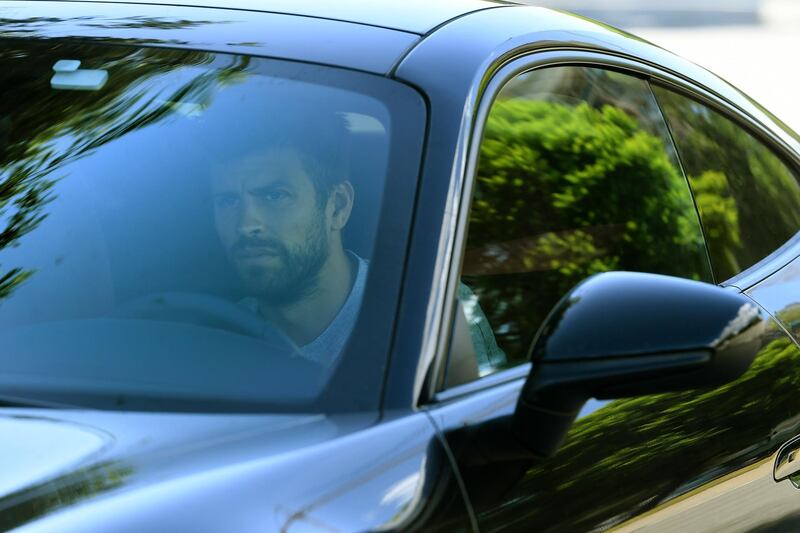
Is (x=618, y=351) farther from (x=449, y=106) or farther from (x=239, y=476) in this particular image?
(x=239, y=476)

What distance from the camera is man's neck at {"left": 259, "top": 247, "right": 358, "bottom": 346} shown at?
2.28 meters

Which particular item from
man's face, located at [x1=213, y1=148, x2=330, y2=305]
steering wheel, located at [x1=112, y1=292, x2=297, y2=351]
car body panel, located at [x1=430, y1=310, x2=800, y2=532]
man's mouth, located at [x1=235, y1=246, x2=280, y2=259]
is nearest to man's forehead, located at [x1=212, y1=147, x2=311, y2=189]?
man's face, located at [x1=213, y1=148, x2=330, y2=305]

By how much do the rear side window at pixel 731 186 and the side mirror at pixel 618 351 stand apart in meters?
0.91

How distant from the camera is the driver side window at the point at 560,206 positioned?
2.41 m

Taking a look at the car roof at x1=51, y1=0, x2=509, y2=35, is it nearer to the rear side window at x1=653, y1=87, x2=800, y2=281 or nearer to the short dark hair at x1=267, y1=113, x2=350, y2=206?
the short dark hair at x1=267, y1=113, x2=350, y2=206

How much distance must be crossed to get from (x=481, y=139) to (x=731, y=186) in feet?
3.37

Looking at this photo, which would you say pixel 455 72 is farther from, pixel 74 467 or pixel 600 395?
pixel 74 467

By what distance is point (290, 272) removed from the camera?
7.73 feet

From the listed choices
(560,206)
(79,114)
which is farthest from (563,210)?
(79,114)

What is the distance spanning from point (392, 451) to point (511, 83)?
882 mm

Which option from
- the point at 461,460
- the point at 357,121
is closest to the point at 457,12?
the point at 357,121

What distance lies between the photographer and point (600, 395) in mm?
2100

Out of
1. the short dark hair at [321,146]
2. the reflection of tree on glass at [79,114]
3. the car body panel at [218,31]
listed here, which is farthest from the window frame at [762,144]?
the reflection of tree on glass at [79,114]

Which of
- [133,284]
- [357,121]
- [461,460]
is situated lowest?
[461,460]
